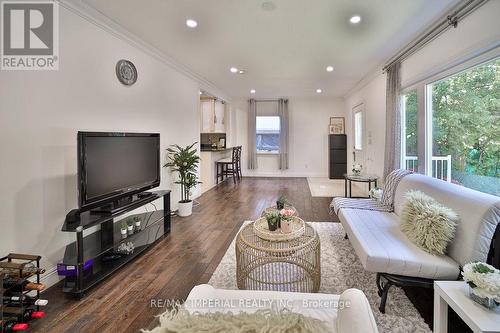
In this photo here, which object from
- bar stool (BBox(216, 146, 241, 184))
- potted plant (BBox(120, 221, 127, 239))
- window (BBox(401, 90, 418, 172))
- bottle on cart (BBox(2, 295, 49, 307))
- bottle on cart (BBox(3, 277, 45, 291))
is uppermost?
window (BBox(401, 90, 418, 172))

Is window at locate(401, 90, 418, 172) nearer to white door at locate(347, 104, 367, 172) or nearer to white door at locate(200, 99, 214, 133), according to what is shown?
white door at locate(347, 104, 367, 172)

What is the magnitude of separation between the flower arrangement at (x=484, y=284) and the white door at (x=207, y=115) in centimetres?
657

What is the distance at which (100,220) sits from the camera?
2.25 m

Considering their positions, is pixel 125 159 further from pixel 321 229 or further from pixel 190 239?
pixel 321 229

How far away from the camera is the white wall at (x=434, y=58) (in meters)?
2.20

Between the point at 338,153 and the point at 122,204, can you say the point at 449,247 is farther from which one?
the point at 338,153

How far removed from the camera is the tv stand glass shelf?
2.06 m

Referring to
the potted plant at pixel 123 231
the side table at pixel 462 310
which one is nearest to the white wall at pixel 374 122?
the side table at pixel 462 310

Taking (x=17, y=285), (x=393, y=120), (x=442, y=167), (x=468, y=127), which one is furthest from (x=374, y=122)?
(x=17, y=285)

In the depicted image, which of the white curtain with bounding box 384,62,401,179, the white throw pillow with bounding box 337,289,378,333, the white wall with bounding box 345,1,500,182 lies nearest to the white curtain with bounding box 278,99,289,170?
the white wall with bounding box 345,1,500,182

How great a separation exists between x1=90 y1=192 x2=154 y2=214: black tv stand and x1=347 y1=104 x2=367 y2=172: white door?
4819mm

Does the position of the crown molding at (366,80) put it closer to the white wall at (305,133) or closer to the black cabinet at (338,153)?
the white wall at (305,133)

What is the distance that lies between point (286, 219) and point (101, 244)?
1745mm

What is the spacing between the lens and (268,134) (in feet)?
28.9
